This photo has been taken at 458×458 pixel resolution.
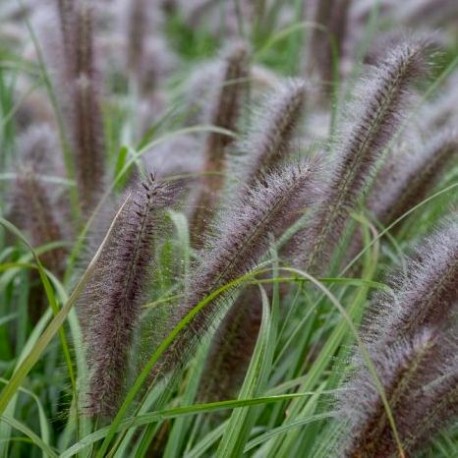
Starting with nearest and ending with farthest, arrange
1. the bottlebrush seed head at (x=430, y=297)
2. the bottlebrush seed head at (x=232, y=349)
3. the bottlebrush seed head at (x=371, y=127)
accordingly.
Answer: the bottlebrush seed head at (x=430, y=297) → the bottlebrush seed head at (x=371, y=127) → the bottlebrush seed head at (x=232, y=349)

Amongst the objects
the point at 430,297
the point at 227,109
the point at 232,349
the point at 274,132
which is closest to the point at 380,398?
the point at 430,297

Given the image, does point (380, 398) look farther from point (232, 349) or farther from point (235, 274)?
point (232, 349)

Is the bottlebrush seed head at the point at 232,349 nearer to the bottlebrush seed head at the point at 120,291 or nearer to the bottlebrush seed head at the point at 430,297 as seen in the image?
the bottlebrush seed head at the point at 120,291

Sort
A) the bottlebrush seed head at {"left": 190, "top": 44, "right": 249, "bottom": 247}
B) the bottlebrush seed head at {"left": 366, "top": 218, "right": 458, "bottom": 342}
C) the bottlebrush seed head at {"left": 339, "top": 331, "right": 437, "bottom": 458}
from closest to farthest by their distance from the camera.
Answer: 1. the bottlebrush seed head at {"left": 339, "top": 331, "right": 437, "bottom": 458}
2. the bottlebrush seed head at {"left": 366, "top": 218, "right": 458, "bottom": 342}
3. the bottlebrush seed head at {"left": 190, "top": 44, "right": 249, "bottom": 247}

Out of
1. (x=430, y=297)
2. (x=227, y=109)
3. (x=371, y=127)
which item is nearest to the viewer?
(x=430, y=297)

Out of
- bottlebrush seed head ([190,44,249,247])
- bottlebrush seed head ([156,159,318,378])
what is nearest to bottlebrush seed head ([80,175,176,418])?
bottlebrush seed head ([156,159,318,378])

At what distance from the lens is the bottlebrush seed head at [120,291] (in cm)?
176

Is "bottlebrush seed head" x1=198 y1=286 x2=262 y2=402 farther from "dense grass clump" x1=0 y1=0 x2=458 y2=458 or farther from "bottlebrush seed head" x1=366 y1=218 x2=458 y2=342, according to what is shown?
"bottlebrush seed head" x1=366 y1=218 x2=458 y2=342

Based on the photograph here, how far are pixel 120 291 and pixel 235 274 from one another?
206 millimetres

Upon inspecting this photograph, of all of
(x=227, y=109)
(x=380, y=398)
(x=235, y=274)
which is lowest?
(x=380, y=398)

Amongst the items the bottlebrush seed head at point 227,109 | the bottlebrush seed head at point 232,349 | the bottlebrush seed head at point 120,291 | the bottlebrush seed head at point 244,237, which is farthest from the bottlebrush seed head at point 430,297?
the bottlebrush seed head at point 227,109

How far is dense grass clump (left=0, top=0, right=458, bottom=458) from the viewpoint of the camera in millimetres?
1753

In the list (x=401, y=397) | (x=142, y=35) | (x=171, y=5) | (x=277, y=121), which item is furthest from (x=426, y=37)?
(x=171, y=5)

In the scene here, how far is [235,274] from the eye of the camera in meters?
1.82
